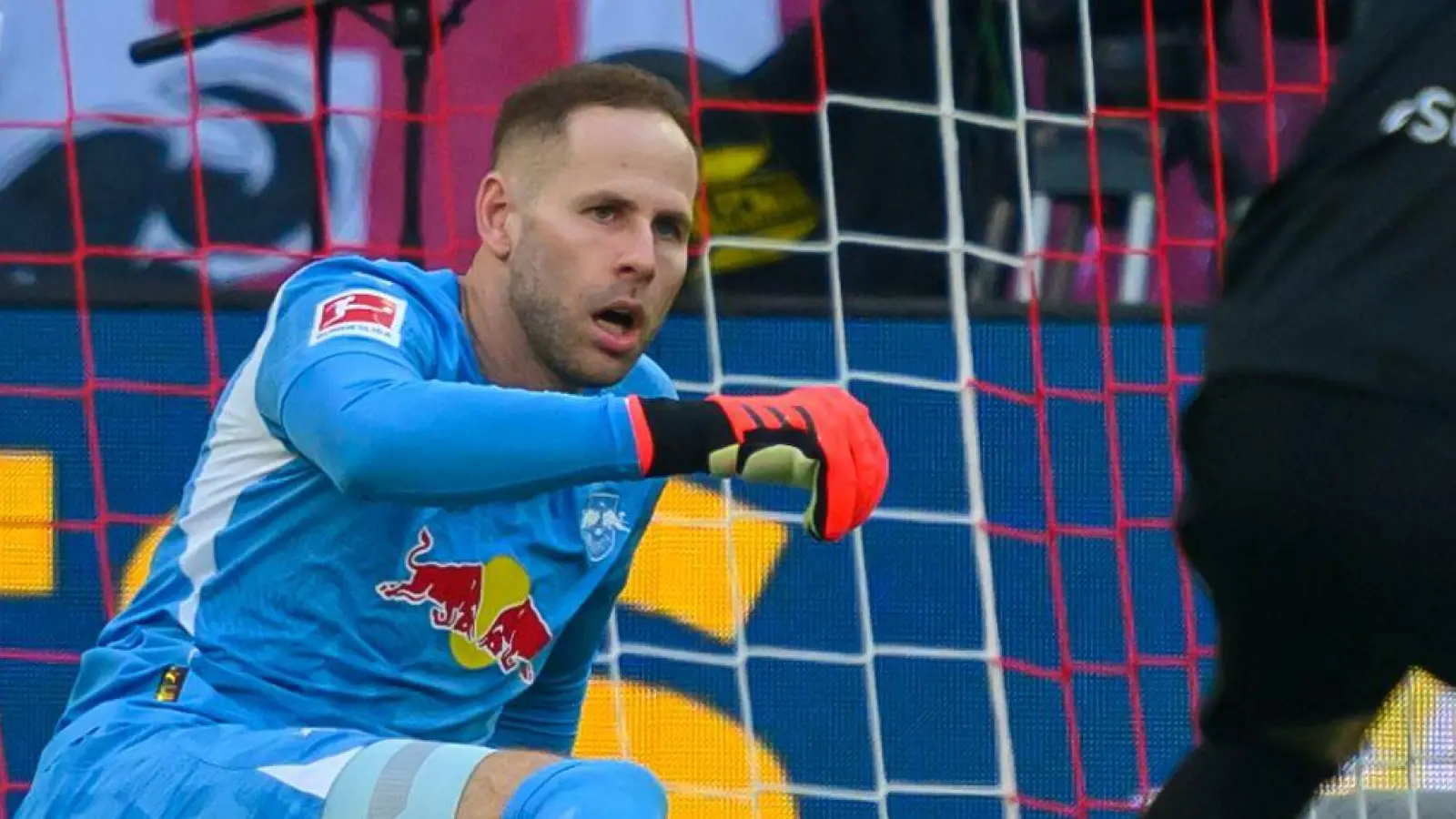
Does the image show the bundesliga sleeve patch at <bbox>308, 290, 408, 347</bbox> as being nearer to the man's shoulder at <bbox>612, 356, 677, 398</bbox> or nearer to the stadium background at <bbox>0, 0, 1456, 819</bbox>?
the man's shoulder at <bbox>612, 356, 677, 398</bbox>

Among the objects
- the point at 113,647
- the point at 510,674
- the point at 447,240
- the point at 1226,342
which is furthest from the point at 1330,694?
the point at 447,240

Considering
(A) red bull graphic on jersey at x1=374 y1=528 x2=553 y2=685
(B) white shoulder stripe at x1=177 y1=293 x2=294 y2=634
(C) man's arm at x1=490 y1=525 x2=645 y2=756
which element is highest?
(B) white shoulder stripe at x1=177 y1=293 x2=294 y2=634

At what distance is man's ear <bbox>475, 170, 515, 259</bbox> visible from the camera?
2.99 meters

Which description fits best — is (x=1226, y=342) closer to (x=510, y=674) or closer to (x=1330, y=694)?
(x=1330, y=694)

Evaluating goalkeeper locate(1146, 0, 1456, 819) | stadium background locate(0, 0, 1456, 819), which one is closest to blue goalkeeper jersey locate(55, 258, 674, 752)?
goalkeeper locate(1146, 0, 1456, 819)

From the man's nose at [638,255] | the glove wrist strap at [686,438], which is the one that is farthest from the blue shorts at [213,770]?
the man's nose at [638,255]

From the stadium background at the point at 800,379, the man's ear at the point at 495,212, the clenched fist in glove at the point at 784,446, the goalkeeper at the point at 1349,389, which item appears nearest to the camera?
the goalkeeper at the point at 1349,389

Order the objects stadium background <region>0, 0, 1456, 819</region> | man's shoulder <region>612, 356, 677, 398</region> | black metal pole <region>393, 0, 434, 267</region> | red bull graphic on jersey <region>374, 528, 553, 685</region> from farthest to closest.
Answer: black metal pole <region>393, 0, 434, 267</region> < stadium background <region>0, 0, 1456, 819</region> < man's shoulder <region>612, 356, 677, 398</region> < red bull graphic on jersey <region>374, 528, 553, 685</region>

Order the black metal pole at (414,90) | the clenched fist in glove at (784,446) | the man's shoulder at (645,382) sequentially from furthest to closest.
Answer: the black metal pole at (414,90), the man's shoulder at (645,382), the clenched fist in glove at (784,446)

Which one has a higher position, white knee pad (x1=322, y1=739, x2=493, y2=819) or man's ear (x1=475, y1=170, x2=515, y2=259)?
man's ear (x1=475, y1=170, x2=515, y2=259)

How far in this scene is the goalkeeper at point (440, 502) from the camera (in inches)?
98.8

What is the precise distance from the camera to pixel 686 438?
2518 millimetres

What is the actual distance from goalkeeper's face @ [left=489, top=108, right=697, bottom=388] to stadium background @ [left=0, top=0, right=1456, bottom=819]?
126 cm

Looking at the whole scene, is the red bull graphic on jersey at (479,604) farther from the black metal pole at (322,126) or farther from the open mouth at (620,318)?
the black metal pole at (322,126)
